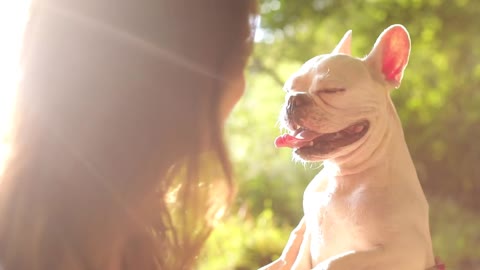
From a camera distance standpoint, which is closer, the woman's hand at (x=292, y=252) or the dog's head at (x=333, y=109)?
the dog's head at (x=333, y=109)

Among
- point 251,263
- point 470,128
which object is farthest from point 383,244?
point 470,128

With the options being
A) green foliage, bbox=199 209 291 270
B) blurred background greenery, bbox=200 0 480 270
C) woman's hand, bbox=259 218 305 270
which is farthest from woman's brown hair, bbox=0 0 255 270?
blurred background greenery, bbox=200 0 480 270

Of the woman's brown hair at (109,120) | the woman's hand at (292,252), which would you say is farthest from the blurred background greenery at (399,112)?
the woman's brown hair at (109,120)

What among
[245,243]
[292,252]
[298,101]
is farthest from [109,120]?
[245,243]

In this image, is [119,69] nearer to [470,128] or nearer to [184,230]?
[184,230]

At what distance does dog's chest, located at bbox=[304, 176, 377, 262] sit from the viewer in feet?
2.00

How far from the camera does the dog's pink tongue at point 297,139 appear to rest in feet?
2.04

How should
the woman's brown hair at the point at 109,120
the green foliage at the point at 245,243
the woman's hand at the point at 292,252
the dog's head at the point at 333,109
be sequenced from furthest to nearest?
1. the green foliage at the point at 245,243
2. the woman's hand at the point at 292,252
3. the dog's head at the point at 333,109
4. the woman's brown hair at the point at 109,120

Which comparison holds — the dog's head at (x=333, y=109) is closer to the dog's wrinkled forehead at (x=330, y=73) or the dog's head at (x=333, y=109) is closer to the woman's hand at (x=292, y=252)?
the dog's wrinkled forehead at (x=330, y=73)

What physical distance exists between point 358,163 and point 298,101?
93 mm

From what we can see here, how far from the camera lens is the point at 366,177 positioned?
25.1 inches

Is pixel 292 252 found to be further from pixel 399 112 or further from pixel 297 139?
pixel 399 112

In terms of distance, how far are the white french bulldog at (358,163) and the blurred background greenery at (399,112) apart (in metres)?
0.90

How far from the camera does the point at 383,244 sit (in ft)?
1.94
